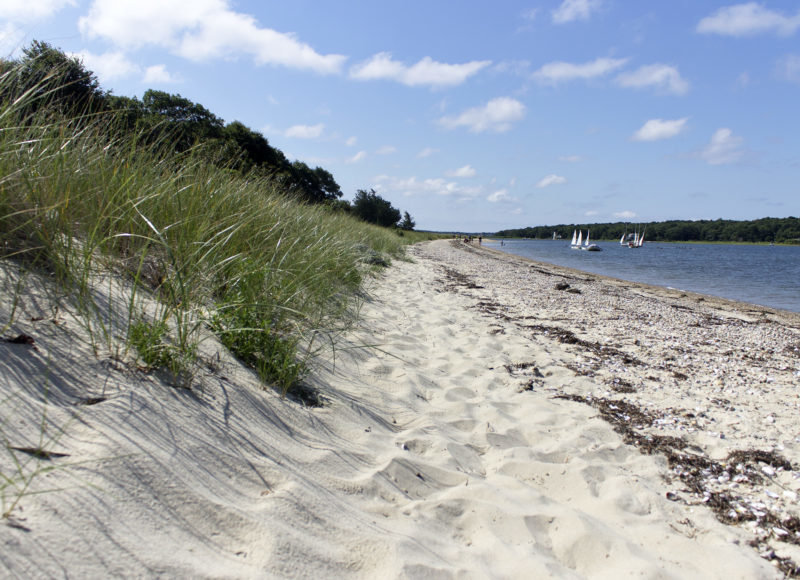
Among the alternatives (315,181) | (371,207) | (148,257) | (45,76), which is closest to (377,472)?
(148,257)

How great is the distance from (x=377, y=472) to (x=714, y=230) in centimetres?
12058

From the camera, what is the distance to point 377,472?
77.7 inches

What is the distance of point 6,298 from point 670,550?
2.93 meters

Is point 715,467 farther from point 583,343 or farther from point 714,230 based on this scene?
point 714,230

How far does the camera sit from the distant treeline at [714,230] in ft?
297

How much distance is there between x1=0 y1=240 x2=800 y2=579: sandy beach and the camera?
4.00ft

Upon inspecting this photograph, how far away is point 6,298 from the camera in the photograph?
190 cm

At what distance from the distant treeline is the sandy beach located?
86.4 m

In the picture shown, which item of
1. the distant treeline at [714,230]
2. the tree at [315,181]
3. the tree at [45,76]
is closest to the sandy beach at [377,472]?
the tree at [45,76]

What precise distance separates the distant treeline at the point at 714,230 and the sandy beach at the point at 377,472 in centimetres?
8639

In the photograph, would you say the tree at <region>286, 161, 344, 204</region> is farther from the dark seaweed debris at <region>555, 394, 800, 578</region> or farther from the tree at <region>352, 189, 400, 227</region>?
the dark seaweed debris at <region>555, 394, 800, 578</region>

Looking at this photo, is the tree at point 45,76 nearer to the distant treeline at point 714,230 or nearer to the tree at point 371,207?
the tree at point 371,207

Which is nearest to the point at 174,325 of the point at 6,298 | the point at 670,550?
the point at 6,298

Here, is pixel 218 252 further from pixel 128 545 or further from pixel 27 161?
pixel 128 545
